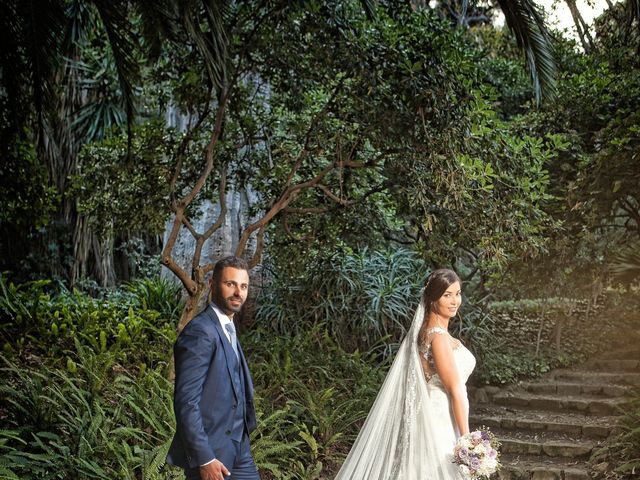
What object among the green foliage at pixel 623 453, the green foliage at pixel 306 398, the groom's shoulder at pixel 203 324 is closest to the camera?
the groom's shoulder at pixel 203 324

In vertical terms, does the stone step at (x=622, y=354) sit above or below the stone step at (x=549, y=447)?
above

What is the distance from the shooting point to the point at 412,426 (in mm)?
4453

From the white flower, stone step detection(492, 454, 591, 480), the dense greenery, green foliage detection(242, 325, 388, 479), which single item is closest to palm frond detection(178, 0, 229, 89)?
the dense greenery

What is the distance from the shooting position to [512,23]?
657 centimetres

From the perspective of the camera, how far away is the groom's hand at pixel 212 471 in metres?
3.47

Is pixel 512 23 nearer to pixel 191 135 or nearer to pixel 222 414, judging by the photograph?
pixel 191 135

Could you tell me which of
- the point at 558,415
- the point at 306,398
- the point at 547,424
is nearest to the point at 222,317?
the point at 306,398

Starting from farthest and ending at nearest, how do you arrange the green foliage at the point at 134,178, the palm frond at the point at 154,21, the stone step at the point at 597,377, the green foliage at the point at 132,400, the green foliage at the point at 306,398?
the stone step at the point at 597,377
the green foliage at the point at 134,178
the green foliage at the point at 306,398
the palm frond at the point at 154,21
the green foliage at the point at 132,400

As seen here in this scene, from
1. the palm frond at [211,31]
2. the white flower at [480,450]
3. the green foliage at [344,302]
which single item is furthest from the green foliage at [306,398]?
the palm frond at [211,31]

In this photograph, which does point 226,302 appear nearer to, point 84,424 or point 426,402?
point 426,402

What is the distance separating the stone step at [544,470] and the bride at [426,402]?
342cm

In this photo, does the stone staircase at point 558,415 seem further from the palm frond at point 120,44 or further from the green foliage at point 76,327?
the palm frond at point 120,44

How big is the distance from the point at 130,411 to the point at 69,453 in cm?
112

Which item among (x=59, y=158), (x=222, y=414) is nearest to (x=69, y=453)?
(x=222, y=414)
